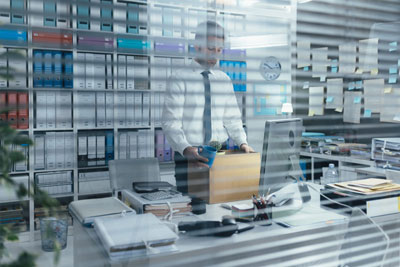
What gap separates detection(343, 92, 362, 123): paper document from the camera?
103 inches

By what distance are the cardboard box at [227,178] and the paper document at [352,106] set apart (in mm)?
1395

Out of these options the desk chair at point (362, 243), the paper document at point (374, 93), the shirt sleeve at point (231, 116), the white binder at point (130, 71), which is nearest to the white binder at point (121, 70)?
the white binder at point (130, 71)

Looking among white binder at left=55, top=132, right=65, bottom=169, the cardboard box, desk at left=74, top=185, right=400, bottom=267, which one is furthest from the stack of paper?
white binder at left=55, top=132, right=65, bottom=169

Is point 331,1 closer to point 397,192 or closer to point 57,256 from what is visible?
point 397,192

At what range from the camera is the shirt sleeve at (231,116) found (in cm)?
126

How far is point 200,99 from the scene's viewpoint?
3.79 ft

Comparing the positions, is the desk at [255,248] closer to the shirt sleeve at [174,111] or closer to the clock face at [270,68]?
the shirt sleeve at [174,111]

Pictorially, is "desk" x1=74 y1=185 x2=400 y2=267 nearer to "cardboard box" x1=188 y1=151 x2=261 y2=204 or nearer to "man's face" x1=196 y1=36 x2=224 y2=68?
"cardboard box" x1=188 y1=151 x2=261 y2=204

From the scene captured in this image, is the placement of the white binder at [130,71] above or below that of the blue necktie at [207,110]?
above

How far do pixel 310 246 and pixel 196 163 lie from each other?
0.57 m

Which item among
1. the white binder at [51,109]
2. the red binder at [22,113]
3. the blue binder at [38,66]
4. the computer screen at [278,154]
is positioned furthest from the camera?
the computer screen at [278,154]

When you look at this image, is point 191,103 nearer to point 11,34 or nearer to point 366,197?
point 11,34

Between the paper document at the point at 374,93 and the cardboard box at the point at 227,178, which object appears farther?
the paper document at the point at 374,93

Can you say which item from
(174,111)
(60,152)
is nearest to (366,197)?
(174,111)
